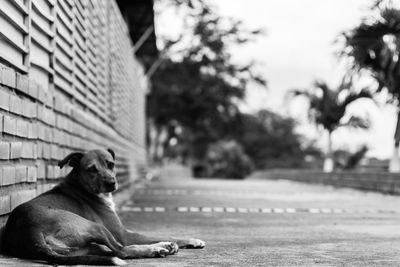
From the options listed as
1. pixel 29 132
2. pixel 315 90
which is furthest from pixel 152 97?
pixel 29 132

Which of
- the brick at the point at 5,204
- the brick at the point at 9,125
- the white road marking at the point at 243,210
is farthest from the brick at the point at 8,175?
the white road marking at the point at 243,210

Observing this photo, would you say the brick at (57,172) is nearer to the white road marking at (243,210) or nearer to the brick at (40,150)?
the brick at (40,150)

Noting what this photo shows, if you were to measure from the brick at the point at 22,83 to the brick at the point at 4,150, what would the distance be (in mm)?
614

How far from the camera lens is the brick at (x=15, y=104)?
6.34 m

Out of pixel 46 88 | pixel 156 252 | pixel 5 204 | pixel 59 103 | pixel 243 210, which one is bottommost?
pixel 156 252

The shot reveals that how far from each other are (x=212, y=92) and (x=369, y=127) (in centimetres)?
1187

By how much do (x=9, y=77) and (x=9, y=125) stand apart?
387 mm

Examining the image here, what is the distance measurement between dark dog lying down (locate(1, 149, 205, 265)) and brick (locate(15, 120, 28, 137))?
1.56 ft

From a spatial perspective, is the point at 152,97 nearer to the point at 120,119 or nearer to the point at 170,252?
the point at 120,119

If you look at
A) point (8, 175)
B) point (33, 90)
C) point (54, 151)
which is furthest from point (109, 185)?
point (54, 151)

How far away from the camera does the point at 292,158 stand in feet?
225

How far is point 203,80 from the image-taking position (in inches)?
1548

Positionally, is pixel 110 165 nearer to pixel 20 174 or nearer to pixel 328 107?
pixel 20 174

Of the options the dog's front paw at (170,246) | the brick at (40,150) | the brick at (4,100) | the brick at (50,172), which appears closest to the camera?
the brick at (4,100)
